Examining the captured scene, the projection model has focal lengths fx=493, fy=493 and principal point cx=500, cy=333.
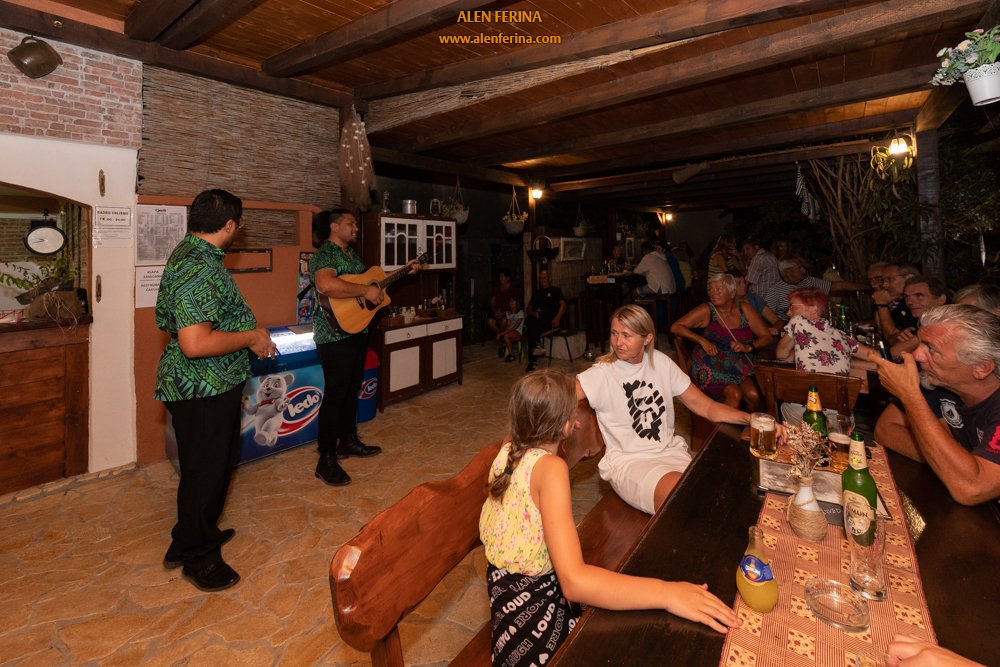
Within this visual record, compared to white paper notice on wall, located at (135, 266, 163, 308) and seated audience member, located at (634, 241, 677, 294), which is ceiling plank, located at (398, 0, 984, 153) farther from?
seated audience member, located at (634, 241, 677, 294)

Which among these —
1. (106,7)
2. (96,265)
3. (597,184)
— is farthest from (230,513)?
(597,184)

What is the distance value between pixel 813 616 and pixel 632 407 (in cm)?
139

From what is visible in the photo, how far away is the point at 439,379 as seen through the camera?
6805 millimetres

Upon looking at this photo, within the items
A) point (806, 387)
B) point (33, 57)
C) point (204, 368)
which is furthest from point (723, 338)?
point (33, 57)

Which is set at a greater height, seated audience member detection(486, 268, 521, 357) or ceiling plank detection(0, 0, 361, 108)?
ceiling plank detection(0, 0, 361, 108)

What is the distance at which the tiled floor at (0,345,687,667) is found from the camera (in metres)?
2.35

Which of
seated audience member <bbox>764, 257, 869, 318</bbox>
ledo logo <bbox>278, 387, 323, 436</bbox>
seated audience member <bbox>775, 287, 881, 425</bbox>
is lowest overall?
ledo logo <bbox>278, 387, 323, 436</bbox>

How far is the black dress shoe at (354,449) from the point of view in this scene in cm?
453

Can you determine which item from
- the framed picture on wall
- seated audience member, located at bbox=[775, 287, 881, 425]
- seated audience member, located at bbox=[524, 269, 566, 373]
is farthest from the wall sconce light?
the framed picture on wall

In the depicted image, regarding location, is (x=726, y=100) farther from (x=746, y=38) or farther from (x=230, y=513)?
(x=230, y=513)

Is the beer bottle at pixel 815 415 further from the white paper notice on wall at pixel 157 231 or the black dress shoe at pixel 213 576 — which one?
the white paper notice on wall at pixel 157 231

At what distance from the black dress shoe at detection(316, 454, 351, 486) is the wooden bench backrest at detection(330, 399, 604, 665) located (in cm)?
259

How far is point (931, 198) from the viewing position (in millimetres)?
6016

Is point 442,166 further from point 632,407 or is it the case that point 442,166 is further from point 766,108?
point 632,407
